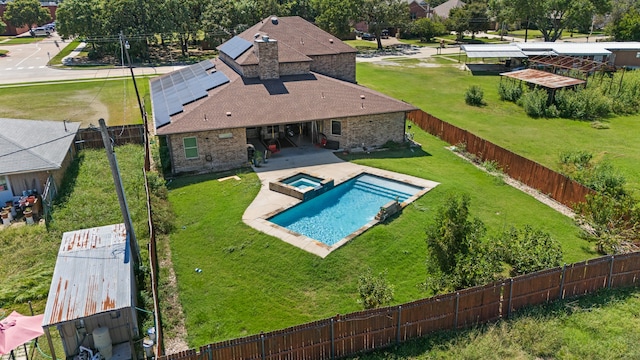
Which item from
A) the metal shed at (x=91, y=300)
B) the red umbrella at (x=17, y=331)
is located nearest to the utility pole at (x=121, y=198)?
the metal shed at (x=91, y=300)

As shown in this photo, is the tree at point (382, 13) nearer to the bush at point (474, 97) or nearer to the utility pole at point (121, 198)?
the bush at point (474, 97)

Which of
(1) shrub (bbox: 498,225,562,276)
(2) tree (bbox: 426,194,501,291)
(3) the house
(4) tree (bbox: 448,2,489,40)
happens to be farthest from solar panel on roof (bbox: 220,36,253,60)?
(4) tree (bbox: 448,2,489,40)

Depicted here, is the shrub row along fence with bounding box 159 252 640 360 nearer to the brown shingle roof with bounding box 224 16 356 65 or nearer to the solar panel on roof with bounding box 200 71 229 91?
the solar panel on roof with bounding box 200 71 229 91

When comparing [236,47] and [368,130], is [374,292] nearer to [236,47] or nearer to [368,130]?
[368,130]

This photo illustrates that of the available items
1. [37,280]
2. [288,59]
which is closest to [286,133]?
[288,59]

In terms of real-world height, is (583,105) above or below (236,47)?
below

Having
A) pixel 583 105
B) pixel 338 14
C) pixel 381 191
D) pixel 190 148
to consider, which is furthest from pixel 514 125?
pixel 338 14
